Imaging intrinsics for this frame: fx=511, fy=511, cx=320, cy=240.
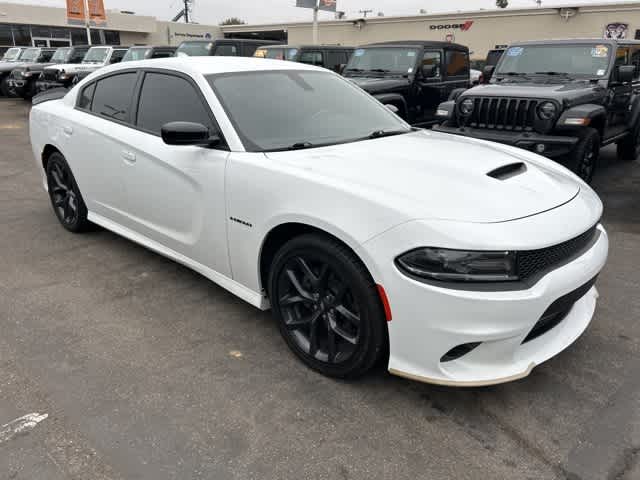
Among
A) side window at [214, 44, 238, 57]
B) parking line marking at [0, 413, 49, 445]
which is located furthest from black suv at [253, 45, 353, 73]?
parking line marking at [0, 413, 49, 445]

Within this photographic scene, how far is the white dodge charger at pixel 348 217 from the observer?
221cm

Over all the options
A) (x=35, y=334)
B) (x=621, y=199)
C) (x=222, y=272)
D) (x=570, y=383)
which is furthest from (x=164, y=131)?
(x=621, y=199)

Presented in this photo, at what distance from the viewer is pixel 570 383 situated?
272cm

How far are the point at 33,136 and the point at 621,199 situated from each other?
6.66 m

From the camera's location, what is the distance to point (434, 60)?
31.0 feet

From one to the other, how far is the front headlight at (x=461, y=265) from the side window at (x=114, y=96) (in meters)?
2.68

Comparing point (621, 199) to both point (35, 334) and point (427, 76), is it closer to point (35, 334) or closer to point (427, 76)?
point (427, 76)

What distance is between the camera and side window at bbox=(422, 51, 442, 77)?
918 cm

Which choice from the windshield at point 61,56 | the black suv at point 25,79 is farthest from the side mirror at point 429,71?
the windshield at point 61,56

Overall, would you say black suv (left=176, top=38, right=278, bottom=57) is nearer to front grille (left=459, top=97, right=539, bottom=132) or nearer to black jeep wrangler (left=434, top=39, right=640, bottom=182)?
black jeep wrangler (left=434, top=39, right=640, bottom=182)

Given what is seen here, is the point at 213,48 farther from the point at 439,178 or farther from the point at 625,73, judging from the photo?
the point at 439,178

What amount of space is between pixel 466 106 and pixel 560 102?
116cm

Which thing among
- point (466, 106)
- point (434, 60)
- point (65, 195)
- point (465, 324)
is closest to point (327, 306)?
point (465, 324)

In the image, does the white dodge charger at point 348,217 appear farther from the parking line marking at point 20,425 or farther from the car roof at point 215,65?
the parking line marking at point 20,425
